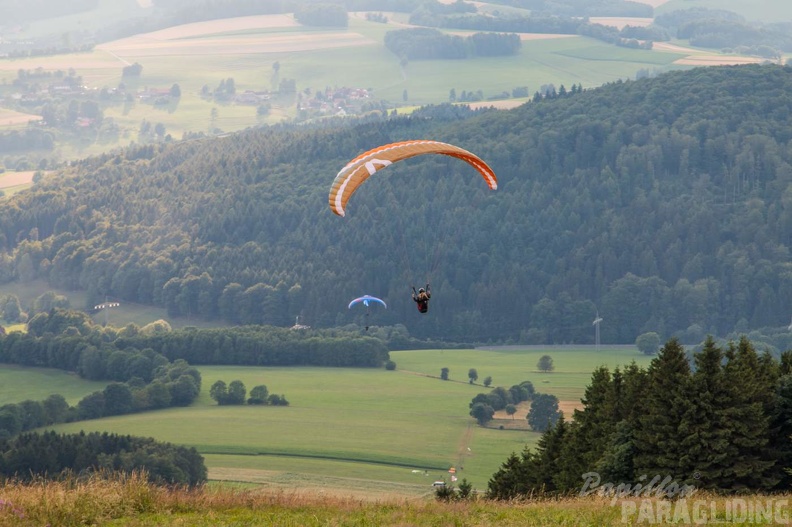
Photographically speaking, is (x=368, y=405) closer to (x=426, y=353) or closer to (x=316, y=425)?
(x=316, y=425)

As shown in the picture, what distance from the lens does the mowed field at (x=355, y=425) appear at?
11488 cm

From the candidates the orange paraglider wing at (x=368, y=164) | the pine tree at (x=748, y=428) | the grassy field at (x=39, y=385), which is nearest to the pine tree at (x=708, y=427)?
the pine tree at (x=748, y=428)

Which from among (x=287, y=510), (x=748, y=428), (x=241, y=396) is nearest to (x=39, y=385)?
(x=241, y=396)

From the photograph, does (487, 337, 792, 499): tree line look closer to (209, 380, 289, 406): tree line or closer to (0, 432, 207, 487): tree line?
(0, 432, 207, 487): tree line

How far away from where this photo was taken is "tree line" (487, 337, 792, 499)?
Result: 44.1 metres

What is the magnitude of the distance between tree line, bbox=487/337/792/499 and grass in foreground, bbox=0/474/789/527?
32.6 feet

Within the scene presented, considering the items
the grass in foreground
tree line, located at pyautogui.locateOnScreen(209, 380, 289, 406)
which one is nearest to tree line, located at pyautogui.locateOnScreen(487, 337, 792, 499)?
the grass in foreground

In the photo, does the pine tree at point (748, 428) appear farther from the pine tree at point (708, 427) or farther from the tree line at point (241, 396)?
the tree line at point (241, 396)

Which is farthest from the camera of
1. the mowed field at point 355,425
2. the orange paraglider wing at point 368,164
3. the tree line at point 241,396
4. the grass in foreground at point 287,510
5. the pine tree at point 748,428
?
the tree line at point 241,396

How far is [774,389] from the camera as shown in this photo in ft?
153

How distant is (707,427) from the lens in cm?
4550

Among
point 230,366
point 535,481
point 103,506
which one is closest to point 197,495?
point 103,506

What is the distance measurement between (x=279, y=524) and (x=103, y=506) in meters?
4.37

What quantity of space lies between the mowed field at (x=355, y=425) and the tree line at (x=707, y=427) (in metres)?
51.5
